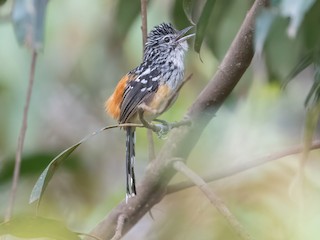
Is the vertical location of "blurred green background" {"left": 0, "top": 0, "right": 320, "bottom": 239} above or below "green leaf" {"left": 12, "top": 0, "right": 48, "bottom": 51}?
below

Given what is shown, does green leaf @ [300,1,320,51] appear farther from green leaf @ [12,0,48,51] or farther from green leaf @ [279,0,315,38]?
green leaf @ [279,0,315,38]

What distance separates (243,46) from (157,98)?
0.41m

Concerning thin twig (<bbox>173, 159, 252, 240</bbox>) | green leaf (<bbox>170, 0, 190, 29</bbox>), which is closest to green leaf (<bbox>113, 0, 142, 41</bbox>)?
Answer: green leaf (<bbox>170, 0, 190, 29</bbox>)

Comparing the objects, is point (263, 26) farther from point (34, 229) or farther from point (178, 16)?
point (178, 16)

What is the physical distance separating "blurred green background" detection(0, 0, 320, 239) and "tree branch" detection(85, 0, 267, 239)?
10 centimetres

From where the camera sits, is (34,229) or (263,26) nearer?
(263,26)

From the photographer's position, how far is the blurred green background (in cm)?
216

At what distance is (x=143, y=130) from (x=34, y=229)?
1.97 meters

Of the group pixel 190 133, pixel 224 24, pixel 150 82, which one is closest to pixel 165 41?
pixel 224 24

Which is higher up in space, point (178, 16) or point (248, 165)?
point (178, 16)

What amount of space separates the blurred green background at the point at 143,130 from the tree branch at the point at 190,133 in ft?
0.33

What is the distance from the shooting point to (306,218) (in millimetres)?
1675

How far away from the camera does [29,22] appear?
171 centimetres

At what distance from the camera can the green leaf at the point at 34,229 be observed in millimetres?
1569
